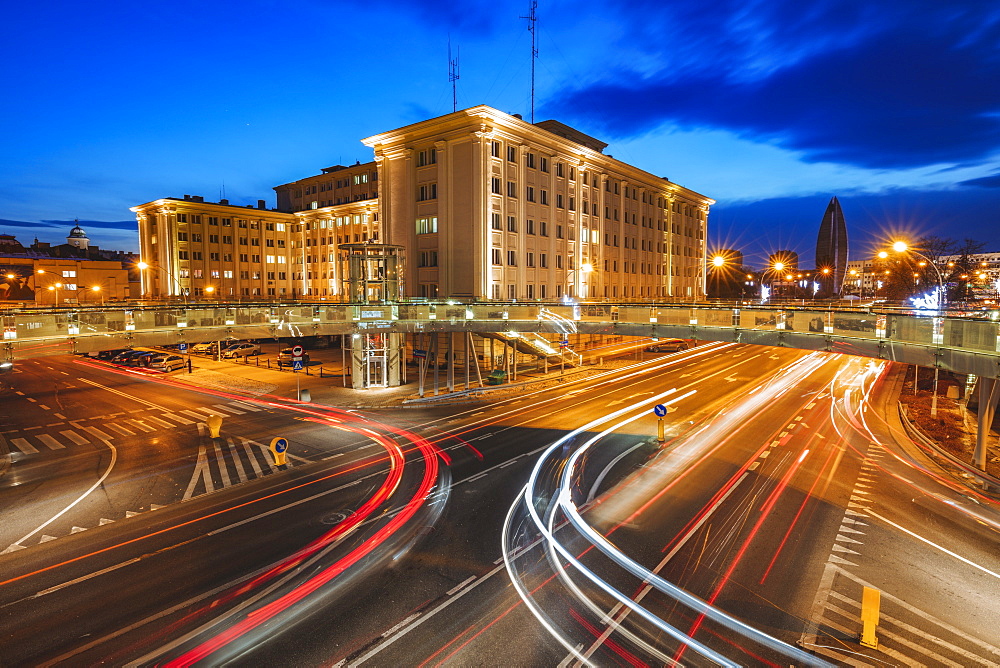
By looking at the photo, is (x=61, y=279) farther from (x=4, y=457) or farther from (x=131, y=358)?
(x=4, y=457)

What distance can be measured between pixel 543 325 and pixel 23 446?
2596 cm

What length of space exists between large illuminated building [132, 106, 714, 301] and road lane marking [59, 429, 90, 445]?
2187cm

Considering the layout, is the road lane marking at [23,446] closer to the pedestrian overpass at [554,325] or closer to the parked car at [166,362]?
the pedestrian overpass at [554,325]

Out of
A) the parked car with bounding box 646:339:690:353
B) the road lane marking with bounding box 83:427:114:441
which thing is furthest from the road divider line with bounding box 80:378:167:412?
the parked car with bounding box 646:339:690:353

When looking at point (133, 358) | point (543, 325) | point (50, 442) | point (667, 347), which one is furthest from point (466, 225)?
point (133, 358)

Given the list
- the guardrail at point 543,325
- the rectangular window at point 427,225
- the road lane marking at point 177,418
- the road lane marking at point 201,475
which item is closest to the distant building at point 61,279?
the rectangular window at point 427,225

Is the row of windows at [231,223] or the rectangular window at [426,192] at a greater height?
the row of windows at [231,223]

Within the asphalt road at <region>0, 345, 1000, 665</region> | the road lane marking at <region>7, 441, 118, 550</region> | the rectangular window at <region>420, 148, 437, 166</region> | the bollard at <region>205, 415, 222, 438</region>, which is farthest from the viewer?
the rectangular window at <region>420, 148, 437, 166</region>

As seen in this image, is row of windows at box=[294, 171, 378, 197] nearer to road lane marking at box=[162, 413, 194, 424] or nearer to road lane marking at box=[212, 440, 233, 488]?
road lane marking at box=[162, 413, 194, 424]

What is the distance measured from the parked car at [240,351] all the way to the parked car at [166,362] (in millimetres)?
5615

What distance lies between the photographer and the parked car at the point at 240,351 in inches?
1997

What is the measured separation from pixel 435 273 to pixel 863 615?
4252cm

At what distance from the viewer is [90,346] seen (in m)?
19.5

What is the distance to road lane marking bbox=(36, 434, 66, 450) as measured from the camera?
22.5 metres
